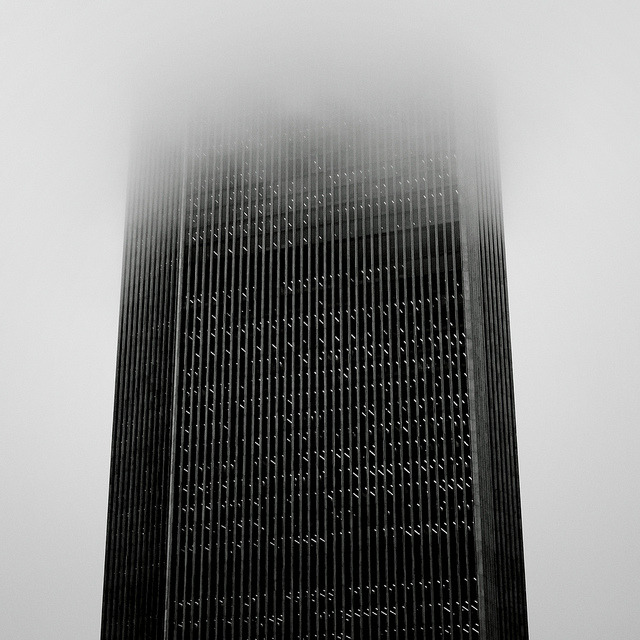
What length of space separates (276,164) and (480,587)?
218 ft

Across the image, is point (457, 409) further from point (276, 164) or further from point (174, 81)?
point (174, 81)

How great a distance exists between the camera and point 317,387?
12112 cm

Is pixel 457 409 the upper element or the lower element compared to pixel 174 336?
lower

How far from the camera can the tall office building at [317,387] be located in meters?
111

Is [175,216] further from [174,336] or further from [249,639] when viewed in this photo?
[249,639]

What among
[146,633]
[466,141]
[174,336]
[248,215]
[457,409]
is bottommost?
[146,633]

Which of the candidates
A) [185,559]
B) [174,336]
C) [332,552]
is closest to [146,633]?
[185,559]

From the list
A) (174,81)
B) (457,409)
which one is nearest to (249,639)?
(457,409)

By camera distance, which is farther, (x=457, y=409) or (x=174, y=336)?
(x=174, y=336)

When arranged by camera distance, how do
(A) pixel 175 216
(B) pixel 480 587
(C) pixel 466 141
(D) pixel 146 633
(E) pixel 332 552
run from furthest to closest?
1. (A) pixel 175 216
2. (C) pixel 466 141
3. (D) pixel 146 633
4. (E) pixel 332 552
5. (B) pixel 480 587

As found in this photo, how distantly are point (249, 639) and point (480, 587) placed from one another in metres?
26.5

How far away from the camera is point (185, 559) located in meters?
117

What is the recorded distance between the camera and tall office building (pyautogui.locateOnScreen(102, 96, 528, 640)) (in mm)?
110625

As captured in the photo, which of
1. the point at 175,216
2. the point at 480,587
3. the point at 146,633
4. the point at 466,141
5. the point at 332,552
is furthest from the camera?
the point at 175,216
